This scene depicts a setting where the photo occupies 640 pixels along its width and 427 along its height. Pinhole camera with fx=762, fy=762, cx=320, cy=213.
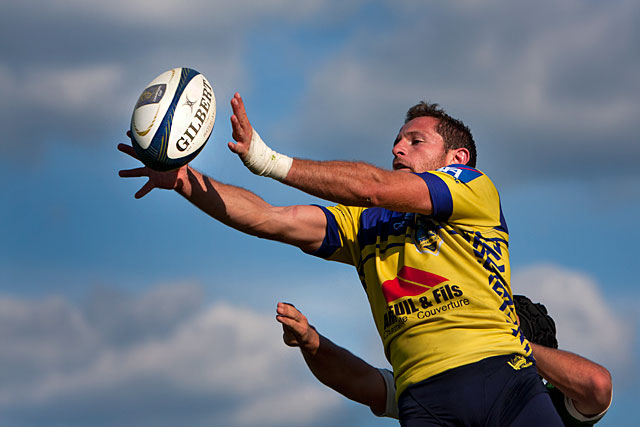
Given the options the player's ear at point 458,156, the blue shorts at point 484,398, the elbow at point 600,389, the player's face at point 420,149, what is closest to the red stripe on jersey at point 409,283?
the blue shorts at point 484,398

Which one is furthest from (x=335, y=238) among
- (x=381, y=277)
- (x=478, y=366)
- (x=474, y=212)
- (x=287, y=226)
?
(x=478, y=366)

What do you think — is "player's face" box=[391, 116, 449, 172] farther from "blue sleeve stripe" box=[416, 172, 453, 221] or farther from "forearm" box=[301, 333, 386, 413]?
"forearm" box=[301, 333, 386, 413]

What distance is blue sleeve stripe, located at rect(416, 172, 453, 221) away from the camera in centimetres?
569

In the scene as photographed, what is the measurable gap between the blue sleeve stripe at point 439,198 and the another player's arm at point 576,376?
1.70 metres

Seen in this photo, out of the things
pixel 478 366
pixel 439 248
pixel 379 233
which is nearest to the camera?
pixel 478 366

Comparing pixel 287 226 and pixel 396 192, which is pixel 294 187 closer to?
pixel 396 192

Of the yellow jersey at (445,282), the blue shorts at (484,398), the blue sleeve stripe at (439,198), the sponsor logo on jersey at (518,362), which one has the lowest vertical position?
the blue shorts at (484,398)

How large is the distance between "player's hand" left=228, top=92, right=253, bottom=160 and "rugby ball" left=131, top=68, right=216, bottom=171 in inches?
20.6

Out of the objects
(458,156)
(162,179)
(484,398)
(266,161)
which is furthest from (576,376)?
(162,179)

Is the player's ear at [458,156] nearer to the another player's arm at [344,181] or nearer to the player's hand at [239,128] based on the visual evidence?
the another player's arm at [344,181]

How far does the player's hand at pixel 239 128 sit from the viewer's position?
17.9 feet

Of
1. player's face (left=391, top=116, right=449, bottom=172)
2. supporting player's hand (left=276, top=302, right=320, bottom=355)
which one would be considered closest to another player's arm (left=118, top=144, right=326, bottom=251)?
supporting player's hand (left=276, top=302, right=320, bottom=355)

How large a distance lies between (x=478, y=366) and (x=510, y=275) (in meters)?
0.95

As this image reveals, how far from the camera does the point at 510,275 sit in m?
5.98
